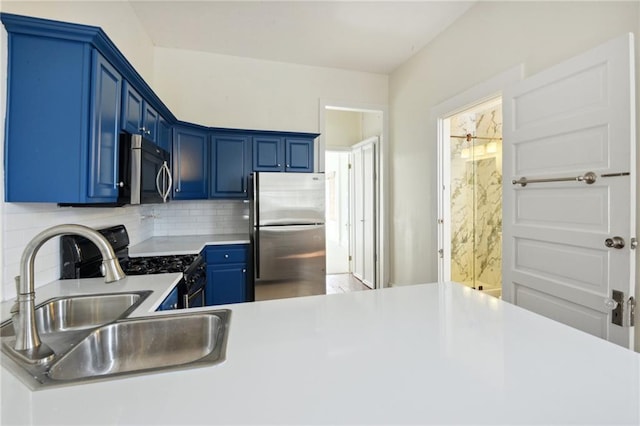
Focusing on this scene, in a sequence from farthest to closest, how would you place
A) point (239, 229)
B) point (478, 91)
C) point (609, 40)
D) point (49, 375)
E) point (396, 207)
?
point (396, 207) → point (239, 229) → point (478, 91) → point (609, 40) → point (49, 375)

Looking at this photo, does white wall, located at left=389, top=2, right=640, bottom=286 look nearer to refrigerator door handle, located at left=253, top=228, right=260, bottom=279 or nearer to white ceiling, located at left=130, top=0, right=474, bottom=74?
white ceiling, located at left=130, top=0, right=474, bottom=74

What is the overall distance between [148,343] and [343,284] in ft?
12.7

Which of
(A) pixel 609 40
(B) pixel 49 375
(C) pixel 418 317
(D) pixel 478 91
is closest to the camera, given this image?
(B) pixel 49 375

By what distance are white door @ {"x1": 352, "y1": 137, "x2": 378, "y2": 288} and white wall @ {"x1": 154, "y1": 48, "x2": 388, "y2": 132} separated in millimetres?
862

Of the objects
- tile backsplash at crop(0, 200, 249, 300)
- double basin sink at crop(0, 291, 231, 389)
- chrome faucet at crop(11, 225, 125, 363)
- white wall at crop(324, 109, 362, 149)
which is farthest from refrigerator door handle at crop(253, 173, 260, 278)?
white wall at crop(324, 109, 362, 149)

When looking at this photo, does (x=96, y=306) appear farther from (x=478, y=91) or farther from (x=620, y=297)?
(x=478, y=91)

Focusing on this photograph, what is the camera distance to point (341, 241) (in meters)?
5.83

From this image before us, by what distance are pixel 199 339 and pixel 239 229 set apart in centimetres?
256

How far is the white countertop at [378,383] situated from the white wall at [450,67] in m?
1.82

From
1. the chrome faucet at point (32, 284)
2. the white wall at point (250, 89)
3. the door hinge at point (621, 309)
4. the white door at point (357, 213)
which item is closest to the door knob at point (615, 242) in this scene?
the door hinge at point (621, 309)

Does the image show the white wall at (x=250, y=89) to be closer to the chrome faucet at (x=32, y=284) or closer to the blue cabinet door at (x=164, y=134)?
the blue cabinet door at (x=164, y=134)

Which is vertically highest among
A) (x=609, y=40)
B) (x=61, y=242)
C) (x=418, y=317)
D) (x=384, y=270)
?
(x=609, y=40)

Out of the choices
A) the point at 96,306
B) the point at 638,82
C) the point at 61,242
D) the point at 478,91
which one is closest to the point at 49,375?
the point at 96,306

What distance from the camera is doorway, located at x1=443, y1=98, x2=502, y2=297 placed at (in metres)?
3.99
